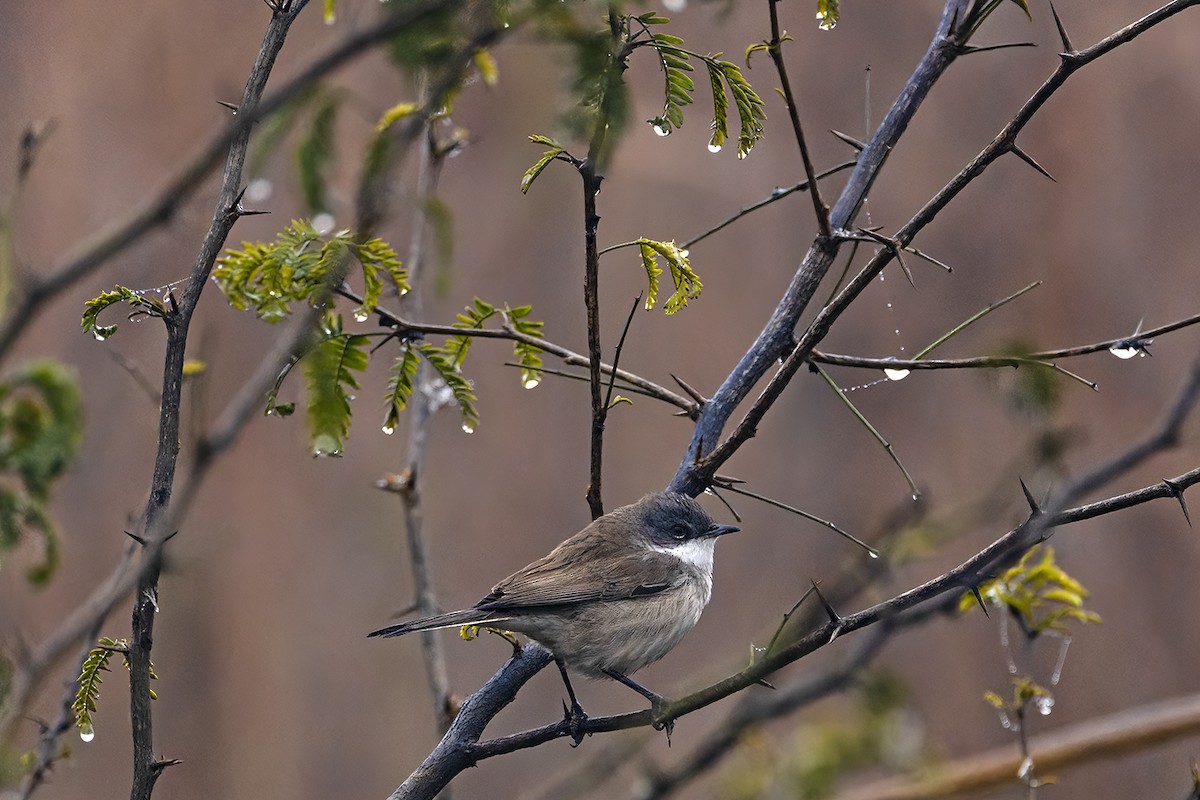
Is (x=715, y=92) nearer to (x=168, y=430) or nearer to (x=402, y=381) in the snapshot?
(x=402, y=381)

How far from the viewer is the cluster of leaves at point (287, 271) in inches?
94.9

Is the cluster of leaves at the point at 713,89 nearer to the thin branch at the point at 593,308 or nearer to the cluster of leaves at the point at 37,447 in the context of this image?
the thin branch at the point at 593,308

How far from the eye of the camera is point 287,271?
2451mm

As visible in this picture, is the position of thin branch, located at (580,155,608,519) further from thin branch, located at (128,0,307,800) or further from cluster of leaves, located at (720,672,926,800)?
cluster of leaves, located at (720,672,926,800)

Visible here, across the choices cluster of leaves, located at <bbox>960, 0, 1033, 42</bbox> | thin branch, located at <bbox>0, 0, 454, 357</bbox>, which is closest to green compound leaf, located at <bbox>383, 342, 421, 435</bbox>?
thin branch, located at <bbox>0, 0, 454, 357</bbox>

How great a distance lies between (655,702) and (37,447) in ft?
6.48

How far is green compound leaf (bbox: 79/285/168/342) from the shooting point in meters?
2.05

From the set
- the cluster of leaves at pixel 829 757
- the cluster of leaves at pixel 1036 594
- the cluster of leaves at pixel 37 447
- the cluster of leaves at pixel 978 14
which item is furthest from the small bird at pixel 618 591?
the cluster of leaves at pixel 978 14

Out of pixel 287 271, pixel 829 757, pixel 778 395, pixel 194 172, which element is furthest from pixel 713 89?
pixel 829 757

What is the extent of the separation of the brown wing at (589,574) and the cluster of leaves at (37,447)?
5.44 ft

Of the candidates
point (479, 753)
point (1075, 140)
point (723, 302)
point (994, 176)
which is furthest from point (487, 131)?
point (479, 753)

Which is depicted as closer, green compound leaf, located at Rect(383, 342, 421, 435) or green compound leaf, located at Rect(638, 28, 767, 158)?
green compound leaf, located at Rect(638, 28, 767, 158)

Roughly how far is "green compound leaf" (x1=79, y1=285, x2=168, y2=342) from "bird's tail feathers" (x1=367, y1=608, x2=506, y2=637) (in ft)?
3.69

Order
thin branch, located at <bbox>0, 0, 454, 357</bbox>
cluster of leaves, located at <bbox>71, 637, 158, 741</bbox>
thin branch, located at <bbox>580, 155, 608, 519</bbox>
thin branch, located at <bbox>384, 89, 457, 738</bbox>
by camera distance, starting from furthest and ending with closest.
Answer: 1. thin branch, located at <bbox>384, 89, 457, 738</bbox>
2. thin branch, located at <bbox>580, 155, 608, 519</bbox>
3. cluster of leaves, located at <bbox>71, 637, 158, 741</bbox>
4. thin branch, located at <bbox>0, 0, 454, 357</bbox>
